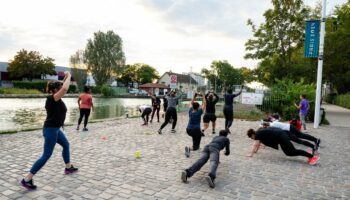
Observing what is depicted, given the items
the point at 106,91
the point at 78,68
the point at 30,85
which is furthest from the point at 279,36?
the point at 78,68

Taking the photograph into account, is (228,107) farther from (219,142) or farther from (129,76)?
(129,76)

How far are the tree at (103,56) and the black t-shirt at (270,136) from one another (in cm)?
6470

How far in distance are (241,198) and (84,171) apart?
11.0ft

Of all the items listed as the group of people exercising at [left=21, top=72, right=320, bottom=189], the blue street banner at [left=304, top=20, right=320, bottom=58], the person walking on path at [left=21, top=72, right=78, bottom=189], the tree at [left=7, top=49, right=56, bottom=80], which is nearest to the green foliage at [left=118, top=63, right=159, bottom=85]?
the tree at [left=7, top=49, right=56, bottom=80]

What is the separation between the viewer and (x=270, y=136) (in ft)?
23.1

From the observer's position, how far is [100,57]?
67.6 m

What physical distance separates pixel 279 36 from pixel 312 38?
978 centimetres

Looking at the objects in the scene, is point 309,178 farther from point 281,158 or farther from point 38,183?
point 38,183

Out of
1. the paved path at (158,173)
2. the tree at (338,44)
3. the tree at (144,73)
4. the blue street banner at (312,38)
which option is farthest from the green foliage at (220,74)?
the paved path at (158,173)

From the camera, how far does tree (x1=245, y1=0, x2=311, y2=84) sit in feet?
74.5

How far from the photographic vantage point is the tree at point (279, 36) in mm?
22719

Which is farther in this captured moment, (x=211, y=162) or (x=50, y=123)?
(x=211, y=162)

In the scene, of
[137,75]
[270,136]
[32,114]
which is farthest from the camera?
[137,75]

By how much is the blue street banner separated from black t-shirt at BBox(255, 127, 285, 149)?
8719 millimetres
